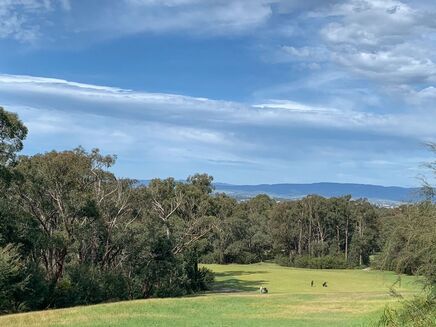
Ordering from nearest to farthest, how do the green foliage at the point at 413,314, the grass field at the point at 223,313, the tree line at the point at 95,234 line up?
the green foliage at the point at 413,314, the grass field at the point at 223,313, the tree line at the point at 95,234

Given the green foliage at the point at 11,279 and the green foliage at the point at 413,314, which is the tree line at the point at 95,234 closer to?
the green foliage at the point at 11,279

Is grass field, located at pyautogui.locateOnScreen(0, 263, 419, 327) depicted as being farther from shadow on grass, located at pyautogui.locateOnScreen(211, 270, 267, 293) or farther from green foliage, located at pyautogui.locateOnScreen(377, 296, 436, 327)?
shadow on grass, located at pyautogui.locateOnScreen(211, 270, 267, 293)

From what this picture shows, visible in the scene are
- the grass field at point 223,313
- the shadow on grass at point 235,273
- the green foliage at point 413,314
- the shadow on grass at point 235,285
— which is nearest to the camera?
the green foliage at point 413,314

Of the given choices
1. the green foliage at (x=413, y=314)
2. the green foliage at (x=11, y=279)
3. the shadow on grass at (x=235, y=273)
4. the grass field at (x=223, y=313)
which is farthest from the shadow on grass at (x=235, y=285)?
the green foliage at (x=413, y=314)

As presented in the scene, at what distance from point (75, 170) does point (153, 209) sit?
13284 mm

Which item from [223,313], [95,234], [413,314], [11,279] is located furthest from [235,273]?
[413,314]

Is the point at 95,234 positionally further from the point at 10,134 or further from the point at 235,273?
the point at 235,273

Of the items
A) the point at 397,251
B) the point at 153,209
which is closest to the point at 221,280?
the point at 153,209

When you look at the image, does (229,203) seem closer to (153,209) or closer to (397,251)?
(153,209)

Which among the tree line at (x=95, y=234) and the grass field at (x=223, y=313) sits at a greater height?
the tree line at (x=95, y=234)

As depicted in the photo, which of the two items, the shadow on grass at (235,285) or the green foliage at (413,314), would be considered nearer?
the green foliage at (413,314)

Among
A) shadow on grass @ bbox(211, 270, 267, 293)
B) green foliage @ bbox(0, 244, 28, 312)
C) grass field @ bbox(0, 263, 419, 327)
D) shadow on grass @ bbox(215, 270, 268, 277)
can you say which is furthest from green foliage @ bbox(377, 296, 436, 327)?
shadow on grass @ bbox(215, 270, 268, 277)

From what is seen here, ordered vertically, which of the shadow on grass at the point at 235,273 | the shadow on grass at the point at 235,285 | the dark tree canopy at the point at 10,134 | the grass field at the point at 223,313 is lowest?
the shadow on grass at the point at 235,273

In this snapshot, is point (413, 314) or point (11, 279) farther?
point (11, 279)
